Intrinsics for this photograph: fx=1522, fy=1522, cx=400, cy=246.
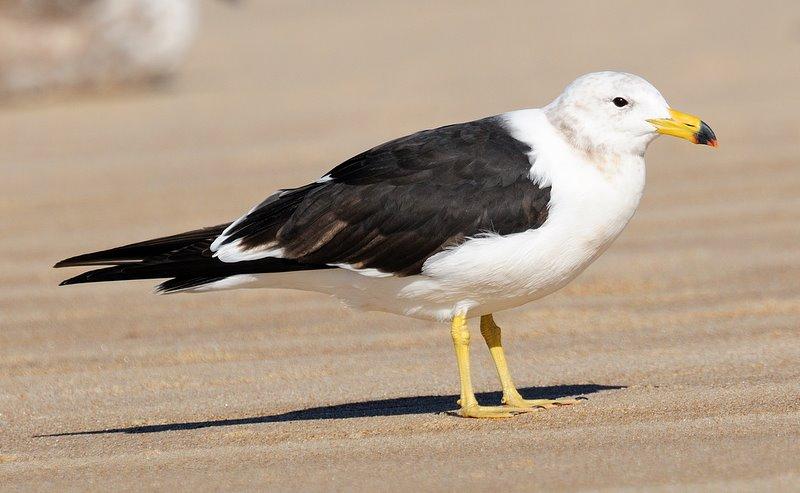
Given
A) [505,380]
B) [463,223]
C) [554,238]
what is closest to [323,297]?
[505,380]

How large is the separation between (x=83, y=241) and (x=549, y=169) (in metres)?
4.25

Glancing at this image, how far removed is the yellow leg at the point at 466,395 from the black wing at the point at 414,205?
0.31 meters

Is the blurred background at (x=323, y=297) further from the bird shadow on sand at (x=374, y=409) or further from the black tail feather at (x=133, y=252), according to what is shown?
the black tail feather at (x=133, y=252)

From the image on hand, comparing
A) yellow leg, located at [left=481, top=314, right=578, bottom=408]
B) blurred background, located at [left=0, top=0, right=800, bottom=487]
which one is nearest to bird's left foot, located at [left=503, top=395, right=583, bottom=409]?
yellow leg, located at [left=481, top=314, right=578, bottom=408]

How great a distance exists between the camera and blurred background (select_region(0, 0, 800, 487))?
5.05m

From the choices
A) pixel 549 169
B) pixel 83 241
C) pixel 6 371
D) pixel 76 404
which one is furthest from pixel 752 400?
pixel 83 241

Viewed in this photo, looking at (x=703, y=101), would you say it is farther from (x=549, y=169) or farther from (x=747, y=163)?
(x=549, y=169)

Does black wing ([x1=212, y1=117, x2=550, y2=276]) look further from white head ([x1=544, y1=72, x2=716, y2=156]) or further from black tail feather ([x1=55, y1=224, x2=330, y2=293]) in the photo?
white head ([x1=544, y1=72, x2=716, y2=156])

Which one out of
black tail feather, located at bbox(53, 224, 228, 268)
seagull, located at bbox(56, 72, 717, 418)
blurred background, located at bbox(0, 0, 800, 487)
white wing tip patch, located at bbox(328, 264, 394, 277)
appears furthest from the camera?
black tail feather, located at bbox(53, 224, 228, 268)

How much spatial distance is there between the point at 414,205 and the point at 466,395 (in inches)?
27.5

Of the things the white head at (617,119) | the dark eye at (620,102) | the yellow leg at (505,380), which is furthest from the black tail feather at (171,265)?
the dark eye at (620,102)

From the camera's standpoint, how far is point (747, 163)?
9.89 m

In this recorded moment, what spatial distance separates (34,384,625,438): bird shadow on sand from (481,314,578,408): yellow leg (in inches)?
6.9

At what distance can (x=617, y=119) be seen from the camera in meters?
5.30
